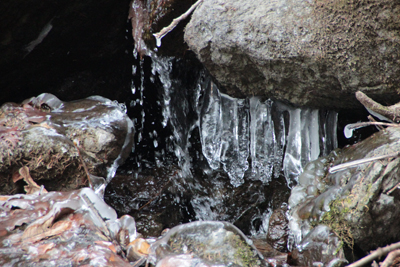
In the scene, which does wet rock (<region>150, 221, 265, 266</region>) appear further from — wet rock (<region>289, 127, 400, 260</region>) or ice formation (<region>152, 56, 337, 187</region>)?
ice formation (<region>152, 56, 337, 187</region>)

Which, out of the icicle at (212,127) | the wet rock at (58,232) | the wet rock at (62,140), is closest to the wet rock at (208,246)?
the wet rock at (58,232)

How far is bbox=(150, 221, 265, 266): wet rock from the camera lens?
176 centimetres

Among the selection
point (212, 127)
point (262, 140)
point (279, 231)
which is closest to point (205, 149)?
point (212, 127)

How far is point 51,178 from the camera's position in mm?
3018

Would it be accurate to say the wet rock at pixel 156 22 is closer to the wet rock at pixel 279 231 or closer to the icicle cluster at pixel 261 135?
the icicle cluster at pixel 261 135

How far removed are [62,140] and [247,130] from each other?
2228 mm

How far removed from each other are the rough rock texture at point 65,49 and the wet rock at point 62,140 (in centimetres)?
24

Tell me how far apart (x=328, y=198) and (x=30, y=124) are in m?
3.09

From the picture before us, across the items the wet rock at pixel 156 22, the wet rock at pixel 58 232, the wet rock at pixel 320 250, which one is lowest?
the wet rock at pixel 320 250

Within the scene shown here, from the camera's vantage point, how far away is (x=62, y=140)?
10.6 feet

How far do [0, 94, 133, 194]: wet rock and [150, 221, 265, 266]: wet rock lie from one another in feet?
5.37

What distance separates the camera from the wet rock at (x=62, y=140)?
298 cm

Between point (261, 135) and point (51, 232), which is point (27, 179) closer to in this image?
point (51, 232)

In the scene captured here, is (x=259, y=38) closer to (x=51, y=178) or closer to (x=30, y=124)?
(x=51, y=178)
